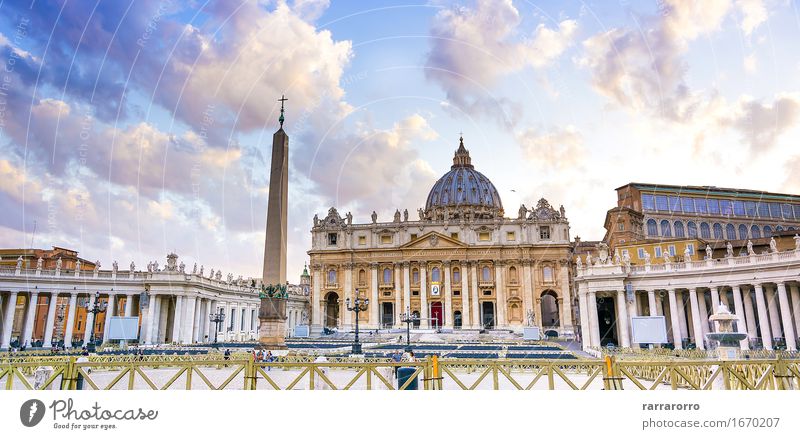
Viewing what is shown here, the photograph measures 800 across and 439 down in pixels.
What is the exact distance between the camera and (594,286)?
38062 mm

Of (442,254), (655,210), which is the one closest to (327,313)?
(442,254)

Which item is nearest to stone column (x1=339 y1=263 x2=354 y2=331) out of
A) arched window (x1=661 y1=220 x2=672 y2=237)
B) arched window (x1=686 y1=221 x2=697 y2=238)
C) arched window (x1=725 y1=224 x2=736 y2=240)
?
arched window (x1=661 y1=220 x2=672 y2=237)

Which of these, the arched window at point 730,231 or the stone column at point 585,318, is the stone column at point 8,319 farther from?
the arched window at point 730,231

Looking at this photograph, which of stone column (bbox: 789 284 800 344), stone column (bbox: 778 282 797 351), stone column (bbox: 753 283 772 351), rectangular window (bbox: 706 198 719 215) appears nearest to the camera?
stone column (bbox: 778 282 797 351)

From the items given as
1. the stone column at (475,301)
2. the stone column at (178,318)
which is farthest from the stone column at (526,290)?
the stone column at (178,318)

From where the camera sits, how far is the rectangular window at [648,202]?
2446 inches

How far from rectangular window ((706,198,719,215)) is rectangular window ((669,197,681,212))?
437 centimetres

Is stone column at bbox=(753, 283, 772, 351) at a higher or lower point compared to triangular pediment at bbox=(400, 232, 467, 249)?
lower

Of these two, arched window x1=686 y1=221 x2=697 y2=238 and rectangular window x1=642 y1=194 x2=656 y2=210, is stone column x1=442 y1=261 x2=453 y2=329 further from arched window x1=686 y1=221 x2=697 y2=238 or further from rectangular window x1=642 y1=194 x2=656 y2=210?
arched window x1=686 y1=221 x2=697 y2=238

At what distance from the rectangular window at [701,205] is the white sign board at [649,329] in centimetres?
4288

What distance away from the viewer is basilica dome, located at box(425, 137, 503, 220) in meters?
105

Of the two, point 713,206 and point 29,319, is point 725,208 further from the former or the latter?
point 29,319
